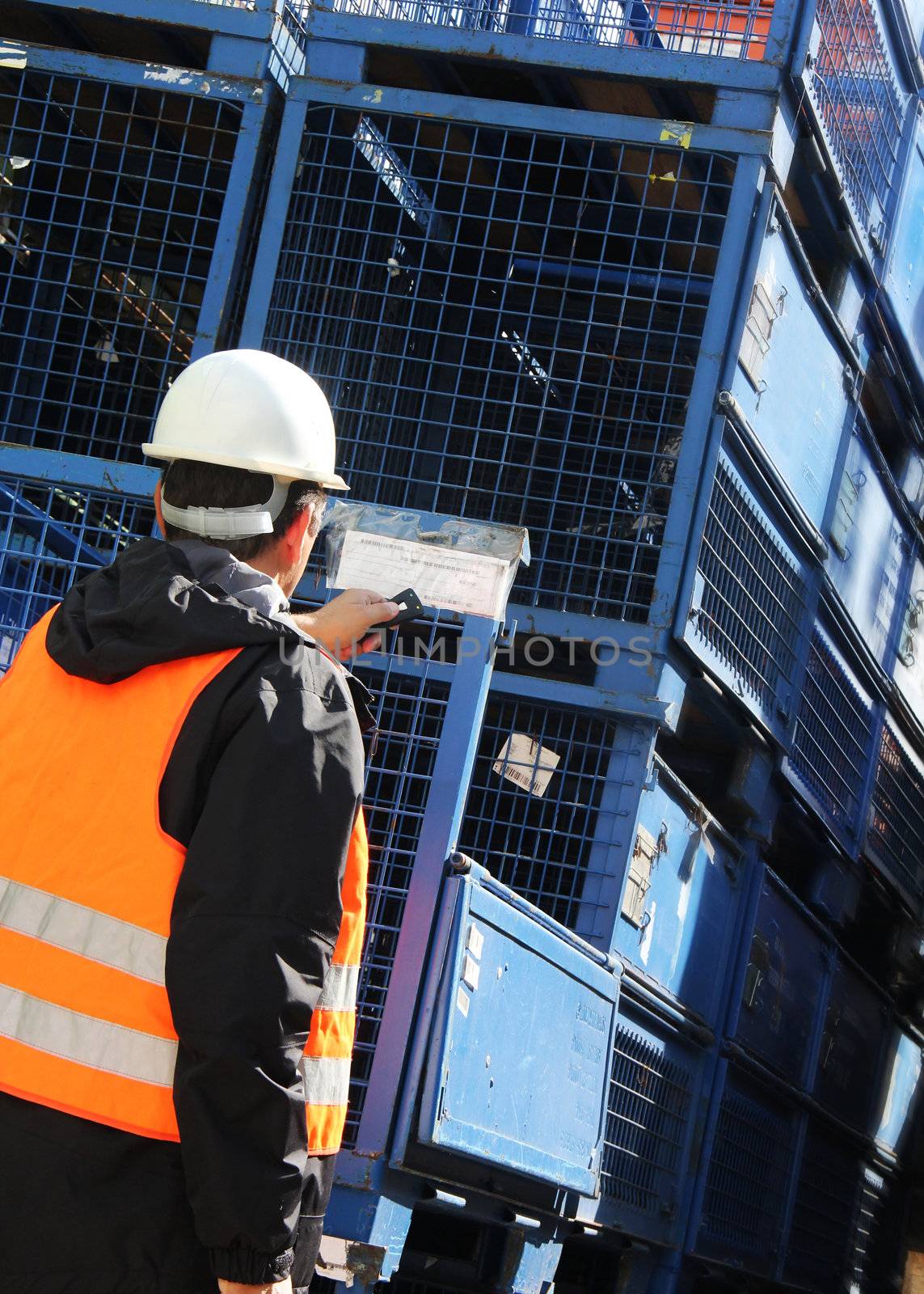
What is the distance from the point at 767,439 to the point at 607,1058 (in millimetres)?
1850

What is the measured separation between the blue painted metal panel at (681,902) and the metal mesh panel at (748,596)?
0.44 meters

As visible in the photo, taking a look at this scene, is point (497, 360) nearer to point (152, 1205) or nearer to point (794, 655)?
point (794, 655)

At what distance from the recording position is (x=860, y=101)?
16.6ft

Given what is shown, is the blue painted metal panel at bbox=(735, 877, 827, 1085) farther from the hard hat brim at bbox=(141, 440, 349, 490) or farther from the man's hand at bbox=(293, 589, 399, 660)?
the hard hat brim at bbox=(141, 440, 349, 490)

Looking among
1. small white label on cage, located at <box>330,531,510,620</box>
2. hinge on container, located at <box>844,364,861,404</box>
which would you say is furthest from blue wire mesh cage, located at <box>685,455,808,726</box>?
small white label on cage, located at <box>330,531,510,620</box>

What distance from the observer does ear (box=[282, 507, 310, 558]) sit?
2014 millimetres

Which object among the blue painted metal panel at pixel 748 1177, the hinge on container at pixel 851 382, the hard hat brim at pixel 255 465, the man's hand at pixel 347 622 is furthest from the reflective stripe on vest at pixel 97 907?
the hinge on container at pixel 851 382

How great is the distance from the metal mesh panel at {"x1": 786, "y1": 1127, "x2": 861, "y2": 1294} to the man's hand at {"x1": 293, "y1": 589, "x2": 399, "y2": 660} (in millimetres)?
3371

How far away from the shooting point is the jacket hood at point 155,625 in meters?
1.80

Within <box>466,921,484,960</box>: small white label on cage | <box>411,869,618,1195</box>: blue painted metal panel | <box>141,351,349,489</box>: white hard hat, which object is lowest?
<box>411,869,618,1195</box>: blue painted metal panel

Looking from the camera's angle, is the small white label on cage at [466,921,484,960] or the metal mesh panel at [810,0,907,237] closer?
the small white label on cage at [466,921,484,960]

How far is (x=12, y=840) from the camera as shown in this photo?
184cm

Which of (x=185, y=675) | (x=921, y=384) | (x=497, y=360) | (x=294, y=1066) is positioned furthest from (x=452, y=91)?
(x=294, y=1066)

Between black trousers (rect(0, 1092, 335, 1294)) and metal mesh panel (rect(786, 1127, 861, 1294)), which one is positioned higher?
black trousers (rect(0, 1092, 335, 1294))
